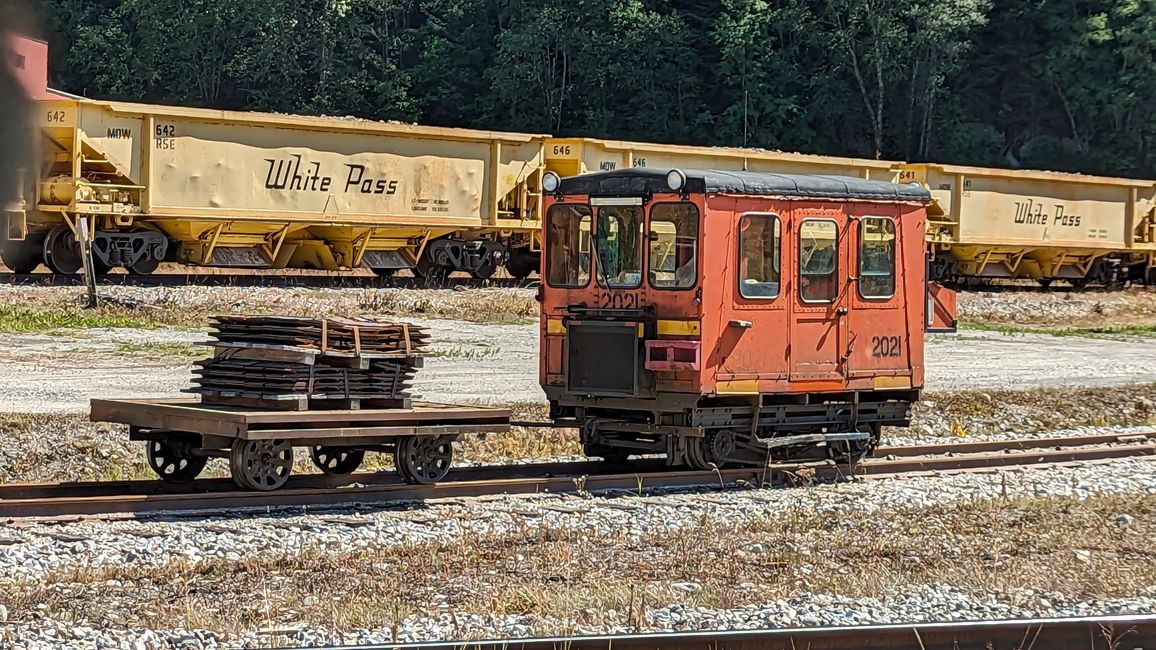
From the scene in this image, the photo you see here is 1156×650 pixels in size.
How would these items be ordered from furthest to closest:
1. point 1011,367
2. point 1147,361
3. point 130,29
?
point 130,29, point 1147,361, point 1011,367

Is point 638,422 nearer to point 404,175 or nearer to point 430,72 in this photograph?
point 404,175

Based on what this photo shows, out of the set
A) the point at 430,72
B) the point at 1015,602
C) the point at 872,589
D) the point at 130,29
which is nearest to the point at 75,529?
the point at 872,589

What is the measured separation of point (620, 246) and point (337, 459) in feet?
10.0

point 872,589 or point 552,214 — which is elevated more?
point 552,214

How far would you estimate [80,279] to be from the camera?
2614cm

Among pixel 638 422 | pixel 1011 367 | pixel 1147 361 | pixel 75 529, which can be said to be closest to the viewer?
pixel 75 529

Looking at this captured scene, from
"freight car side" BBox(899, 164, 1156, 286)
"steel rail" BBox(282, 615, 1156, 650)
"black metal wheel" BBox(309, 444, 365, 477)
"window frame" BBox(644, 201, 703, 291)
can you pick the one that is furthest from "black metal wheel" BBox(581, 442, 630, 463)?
"freight car side" BBox(899, 164, 1156, 286)

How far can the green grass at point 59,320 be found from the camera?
21641 millimetres

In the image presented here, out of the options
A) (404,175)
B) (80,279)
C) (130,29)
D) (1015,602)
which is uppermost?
(130,29)

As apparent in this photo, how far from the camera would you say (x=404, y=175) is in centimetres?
2995

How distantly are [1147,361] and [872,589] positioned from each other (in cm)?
1993

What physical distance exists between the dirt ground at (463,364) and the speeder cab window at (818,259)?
222 inches

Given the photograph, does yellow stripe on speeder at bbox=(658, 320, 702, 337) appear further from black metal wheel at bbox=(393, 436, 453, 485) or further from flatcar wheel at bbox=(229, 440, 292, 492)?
flatcar wheel at bbox=(229, 440, 292, 492)

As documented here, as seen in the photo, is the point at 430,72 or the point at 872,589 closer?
the point at 872,589
